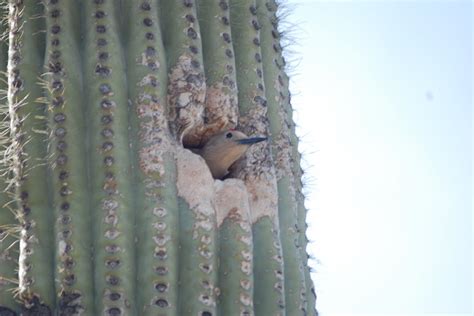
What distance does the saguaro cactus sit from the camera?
4.86 metres

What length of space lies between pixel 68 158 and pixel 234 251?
0.80 meters

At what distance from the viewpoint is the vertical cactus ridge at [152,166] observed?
482cm

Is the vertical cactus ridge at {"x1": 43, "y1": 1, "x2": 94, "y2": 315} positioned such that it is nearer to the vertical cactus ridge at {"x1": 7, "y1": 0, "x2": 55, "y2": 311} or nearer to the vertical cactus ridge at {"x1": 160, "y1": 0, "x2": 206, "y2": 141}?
the vertical cactus ridge at {"x1": 7, "y1": 0, "x2": 55, "y2": 311}

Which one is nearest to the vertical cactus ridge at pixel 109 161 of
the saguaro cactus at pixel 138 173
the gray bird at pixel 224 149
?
the saguaro cactus at pixel 138 173

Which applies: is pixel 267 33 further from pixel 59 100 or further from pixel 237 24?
pixel 59 100

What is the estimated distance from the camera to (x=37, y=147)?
5.09 m

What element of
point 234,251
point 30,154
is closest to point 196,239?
point 234,251

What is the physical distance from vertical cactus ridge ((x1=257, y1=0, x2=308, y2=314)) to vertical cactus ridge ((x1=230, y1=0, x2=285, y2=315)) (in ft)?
0.28

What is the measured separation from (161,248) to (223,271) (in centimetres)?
34

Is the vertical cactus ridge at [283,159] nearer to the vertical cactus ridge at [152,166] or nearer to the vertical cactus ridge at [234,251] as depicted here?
the vertical cactus ridge at [234,251]

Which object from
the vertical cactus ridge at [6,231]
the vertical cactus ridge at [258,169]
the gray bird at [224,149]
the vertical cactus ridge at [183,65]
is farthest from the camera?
the gray bird at [224,149]

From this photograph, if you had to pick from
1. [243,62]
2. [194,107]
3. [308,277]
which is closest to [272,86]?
[243,62]

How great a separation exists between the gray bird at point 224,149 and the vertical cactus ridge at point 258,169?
0.09m

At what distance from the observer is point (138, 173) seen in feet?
16.5
